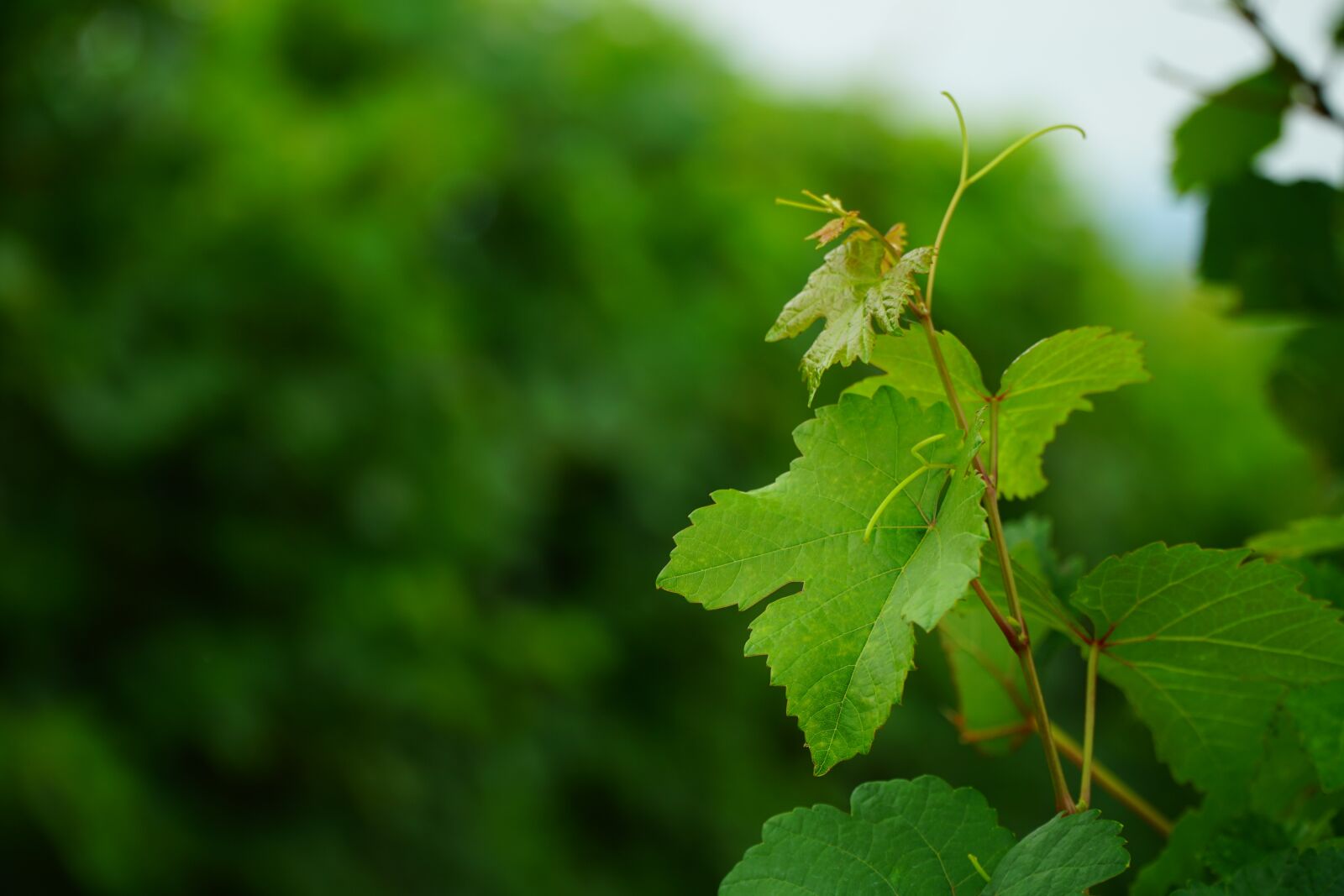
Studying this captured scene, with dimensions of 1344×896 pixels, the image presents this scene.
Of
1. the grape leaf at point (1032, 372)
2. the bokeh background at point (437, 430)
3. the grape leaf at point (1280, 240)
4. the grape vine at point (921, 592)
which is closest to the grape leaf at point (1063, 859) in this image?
the grape vine at point (921, 592)

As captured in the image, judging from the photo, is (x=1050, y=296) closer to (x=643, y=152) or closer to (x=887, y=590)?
(x=643, y=152)

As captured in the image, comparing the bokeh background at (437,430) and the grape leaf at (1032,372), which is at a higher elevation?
the grape leaf at (1032,372)

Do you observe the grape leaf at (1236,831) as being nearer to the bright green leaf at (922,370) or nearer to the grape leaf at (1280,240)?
the bright green leaf at (922,370)

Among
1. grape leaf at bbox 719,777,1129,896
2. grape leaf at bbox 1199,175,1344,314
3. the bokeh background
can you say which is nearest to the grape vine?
grape leaf at bbox 719,777,1129,896

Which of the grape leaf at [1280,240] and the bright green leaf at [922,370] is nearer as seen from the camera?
the bright green leaf at [922,370]

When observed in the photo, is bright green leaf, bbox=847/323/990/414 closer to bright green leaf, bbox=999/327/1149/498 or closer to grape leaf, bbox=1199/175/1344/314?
bright green leaf, bbox=999/327/1149/498

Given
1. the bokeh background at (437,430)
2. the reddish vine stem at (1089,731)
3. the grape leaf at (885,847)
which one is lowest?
the bokeh background at (437,430)

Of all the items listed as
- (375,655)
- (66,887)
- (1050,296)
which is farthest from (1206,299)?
(66,887)

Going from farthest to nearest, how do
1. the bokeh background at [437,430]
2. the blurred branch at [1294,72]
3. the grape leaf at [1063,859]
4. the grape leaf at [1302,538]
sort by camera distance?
the bokeh background at [437,430]
the blurred branch at [1294,72]
the grape leaf at [1302,538]
the grape leaf at [1063,859]
